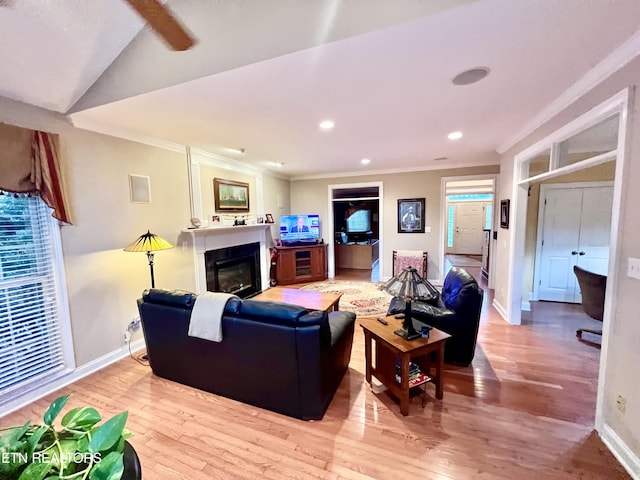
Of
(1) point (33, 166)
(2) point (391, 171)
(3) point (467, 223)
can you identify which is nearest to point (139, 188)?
(1) point (33, 166)

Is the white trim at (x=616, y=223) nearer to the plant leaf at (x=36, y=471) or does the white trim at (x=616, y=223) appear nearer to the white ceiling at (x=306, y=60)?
the white ceiling at (x=306, y=60)

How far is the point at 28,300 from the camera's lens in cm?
223

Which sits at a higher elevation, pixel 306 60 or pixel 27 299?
pixel 306 60

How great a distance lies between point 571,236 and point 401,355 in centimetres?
401

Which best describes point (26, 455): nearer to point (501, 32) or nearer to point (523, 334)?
point (501, 32)

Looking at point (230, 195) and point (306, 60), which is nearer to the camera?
point (306, 60)

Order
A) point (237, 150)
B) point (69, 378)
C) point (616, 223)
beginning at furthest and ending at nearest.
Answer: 1. point (237, 150)
2. point (69, 378)
3. point (616, 223)

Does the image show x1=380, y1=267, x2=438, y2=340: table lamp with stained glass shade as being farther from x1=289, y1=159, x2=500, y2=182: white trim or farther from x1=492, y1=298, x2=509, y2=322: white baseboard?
x1=289, y1=159, x2=500, y2=182: white trim

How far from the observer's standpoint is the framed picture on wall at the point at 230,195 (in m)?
4.23

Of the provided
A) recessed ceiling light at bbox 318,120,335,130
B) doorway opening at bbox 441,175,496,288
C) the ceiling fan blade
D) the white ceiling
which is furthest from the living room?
doorway opening at bbox 441,175,496,288

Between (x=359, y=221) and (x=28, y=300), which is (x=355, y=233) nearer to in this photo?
(x=359, y=221)

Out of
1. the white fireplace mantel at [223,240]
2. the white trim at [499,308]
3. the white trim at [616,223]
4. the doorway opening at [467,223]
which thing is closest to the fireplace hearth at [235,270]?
the white fireplace mantel at [223,240]

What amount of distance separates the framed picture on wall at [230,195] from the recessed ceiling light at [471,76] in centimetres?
347

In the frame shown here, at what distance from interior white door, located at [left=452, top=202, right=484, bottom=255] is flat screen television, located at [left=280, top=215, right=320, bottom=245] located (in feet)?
19.2
